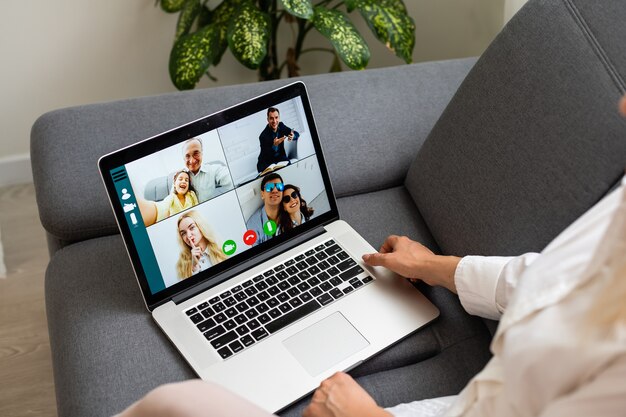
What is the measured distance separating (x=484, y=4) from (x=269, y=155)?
1130 mm

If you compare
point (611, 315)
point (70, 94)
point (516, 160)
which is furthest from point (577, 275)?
point (70, 94)

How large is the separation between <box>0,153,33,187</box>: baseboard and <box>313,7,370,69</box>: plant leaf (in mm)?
1026

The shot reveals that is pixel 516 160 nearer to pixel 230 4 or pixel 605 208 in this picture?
pixel 605 208

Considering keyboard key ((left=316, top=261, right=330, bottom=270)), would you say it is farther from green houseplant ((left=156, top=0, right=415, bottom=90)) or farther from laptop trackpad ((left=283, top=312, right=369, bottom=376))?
green houseplant ((left=156, top=0, right=415, bottom=90))

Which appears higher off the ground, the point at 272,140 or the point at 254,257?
the point at 272,140

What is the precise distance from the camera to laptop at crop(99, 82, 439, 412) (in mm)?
1072

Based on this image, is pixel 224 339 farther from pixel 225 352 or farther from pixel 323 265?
pixel 323 265

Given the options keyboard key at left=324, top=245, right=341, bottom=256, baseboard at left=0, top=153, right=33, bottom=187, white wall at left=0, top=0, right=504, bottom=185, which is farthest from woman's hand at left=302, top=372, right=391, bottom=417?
baseboard at left=0, top=153, right=33, bottom=187

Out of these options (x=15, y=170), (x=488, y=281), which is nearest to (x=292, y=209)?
(x=488, y=281)

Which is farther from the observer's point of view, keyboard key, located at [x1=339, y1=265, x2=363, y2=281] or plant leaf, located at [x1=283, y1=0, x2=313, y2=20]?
plant leaf, located at [x1=283, y1=0, x2=313, y2=20]

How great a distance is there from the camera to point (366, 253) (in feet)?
4.02

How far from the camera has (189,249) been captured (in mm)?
1146

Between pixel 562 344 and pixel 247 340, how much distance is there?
523mm

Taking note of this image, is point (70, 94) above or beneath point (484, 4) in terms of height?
beneath
